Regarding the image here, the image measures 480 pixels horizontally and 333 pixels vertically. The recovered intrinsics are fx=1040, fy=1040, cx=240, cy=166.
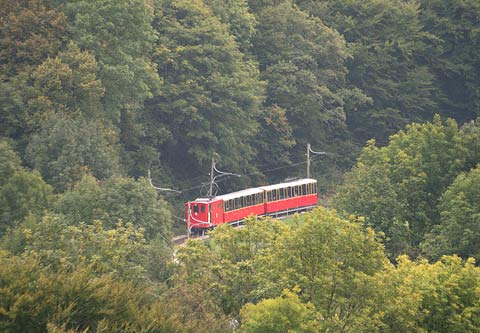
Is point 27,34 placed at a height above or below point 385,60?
above

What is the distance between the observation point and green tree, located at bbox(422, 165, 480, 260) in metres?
35.5

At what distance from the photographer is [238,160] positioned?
6131 cm

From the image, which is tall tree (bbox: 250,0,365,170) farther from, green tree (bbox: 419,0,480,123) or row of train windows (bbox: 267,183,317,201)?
green tree (bbox: 419,0,480,123)

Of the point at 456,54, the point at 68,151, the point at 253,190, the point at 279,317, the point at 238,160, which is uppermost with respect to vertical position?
the point at 456,54

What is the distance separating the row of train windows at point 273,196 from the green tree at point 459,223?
770 inches

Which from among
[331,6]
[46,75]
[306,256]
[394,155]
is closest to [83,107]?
[46,75]

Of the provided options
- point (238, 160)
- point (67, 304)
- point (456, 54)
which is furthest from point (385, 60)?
point (67, 304)

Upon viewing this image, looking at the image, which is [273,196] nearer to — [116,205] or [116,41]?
[116,41]

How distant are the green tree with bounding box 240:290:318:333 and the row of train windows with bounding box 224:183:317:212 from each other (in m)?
30.4

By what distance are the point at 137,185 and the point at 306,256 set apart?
1419 cm

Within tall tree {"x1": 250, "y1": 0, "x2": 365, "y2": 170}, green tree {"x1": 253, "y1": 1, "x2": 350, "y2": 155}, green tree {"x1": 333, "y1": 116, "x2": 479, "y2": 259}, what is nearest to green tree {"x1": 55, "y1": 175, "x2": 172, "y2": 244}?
green tree {"x1": 333, "y1": 116, "x2": 479, "y2": 259}

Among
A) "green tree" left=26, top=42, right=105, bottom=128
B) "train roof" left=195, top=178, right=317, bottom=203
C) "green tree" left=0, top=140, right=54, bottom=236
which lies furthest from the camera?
"train roof" left=195, top=178, right=317, bottom=203

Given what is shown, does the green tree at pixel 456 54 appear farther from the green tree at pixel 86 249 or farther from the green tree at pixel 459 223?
the green tree at pixel 86 249

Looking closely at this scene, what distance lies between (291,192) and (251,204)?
406cm
